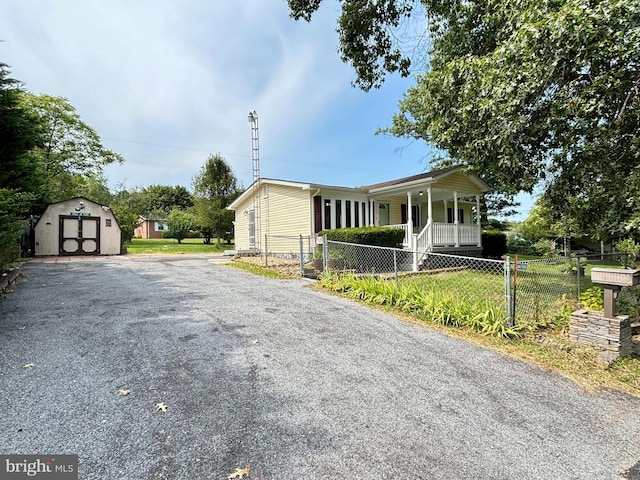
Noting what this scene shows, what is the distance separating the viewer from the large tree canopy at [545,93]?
4789mm

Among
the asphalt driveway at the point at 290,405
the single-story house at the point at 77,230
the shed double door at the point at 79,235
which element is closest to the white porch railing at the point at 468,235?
the asphalt driveway at the point at 290,405

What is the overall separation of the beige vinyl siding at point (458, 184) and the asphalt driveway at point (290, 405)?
376 inches

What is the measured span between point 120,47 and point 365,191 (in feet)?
33.6

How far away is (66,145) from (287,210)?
2166 cm

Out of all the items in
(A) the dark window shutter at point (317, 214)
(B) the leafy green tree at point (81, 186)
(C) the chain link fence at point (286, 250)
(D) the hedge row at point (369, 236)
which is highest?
(B) the leafy green tree at point (81, 186)

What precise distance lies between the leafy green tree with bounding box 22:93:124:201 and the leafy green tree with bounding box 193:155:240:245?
A: 373 inches

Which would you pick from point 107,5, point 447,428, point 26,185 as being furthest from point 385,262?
point 26,185

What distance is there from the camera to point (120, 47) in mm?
10430

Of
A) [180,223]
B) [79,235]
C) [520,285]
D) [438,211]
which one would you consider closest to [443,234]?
[438,211]

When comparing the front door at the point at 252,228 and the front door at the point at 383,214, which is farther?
the front door at the point at 252,228

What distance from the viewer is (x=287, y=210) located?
14.1m

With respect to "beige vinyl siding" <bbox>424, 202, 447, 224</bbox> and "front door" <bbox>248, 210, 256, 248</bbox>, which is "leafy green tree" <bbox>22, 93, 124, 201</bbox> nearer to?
"front door" <bbox>248, 210, 256, 248</bbox>

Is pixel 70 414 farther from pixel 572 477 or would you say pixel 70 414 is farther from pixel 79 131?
pixel 79 131

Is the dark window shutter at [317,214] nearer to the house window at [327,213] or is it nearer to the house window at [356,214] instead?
the house window at [327,213]
